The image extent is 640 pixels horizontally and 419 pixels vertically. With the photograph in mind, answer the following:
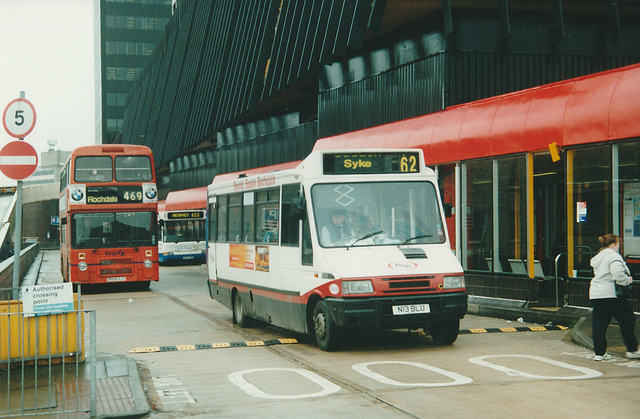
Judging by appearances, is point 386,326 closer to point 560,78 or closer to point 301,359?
point 301,359

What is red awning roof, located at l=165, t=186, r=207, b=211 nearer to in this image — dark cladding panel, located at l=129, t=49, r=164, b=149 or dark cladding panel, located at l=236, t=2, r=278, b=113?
dark cladding panel, located at l=129, t=49, r=164, b=149

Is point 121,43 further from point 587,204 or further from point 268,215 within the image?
point 587,204

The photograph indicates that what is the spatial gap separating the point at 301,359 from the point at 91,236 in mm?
15379

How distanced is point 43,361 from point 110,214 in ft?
48.8

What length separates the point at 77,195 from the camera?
2416 cm

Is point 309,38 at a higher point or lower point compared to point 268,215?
higher

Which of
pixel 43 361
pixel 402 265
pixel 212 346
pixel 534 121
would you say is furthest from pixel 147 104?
pixel 43 361

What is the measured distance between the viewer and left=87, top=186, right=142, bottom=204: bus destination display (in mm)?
24281

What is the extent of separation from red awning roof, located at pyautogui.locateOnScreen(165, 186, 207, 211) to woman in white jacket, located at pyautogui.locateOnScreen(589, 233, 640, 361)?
38.8 metres

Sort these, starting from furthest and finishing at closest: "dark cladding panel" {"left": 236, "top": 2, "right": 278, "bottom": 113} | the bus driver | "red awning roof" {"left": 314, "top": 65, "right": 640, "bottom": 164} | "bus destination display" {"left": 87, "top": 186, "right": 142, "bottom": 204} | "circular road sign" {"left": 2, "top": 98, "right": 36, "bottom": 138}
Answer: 1. "dark cladding panel" {"left": 236, "top": 2, "right": 278, "bottom": 113}
2. "bus destination display" {"left": 87, "top": 186, "right": 142, "bottom": 204}
3. "red awning roof" {"left": 314, "top": 65, "right": 640, "bottom": 164}
4. the bus driver
5. "circular road sign" {"left": 2, "top": 98, "right": 36, "bottom": 138}

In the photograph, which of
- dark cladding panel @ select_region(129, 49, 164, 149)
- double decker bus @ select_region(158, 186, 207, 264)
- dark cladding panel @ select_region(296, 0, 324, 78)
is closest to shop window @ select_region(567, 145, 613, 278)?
dark cladding panel @ select_region(296, 0, 324, 78)

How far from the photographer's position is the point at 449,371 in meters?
9.36

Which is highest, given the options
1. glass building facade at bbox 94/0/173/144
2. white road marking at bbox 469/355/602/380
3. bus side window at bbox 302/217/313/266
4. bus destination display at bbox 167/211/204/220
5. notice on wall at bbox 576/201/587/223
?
glass building facade at bbox 94/0/173/144

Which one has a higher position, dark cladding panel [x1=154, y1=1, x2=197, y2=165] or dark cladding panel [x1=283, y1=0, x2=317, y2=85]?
dark cladding panel [x1=154, y1=1, x2=197, y2=165]
